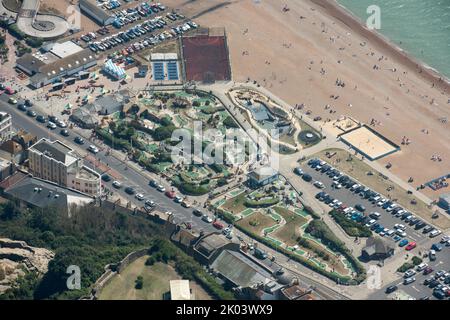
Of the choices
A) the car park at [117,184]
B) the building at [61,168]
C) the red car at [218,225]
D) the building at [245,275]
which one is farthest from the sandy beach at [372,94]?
the building at [61,168]

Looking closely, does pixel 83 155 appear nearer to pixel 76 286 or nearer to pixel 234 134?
pixel 234 134

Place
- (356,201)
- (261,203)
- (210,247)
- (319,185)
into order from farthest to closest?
(319,185) → (356,201) → (261,203) → (210,247)

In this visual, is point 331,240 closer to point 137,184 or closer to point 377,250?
point 377,250

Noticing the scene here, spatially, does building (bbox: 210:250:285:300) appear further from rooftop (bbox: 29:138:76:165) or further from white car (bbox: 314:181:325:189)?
rooftop (bbox: 29:138:76:165)

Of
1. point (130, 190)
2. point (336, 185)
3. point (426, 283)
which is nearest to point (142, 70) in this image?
point (130, 190)

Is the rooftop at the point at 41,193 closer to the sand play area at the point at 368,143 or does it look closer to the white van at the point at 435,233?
the sand play area at the point at 368,143
